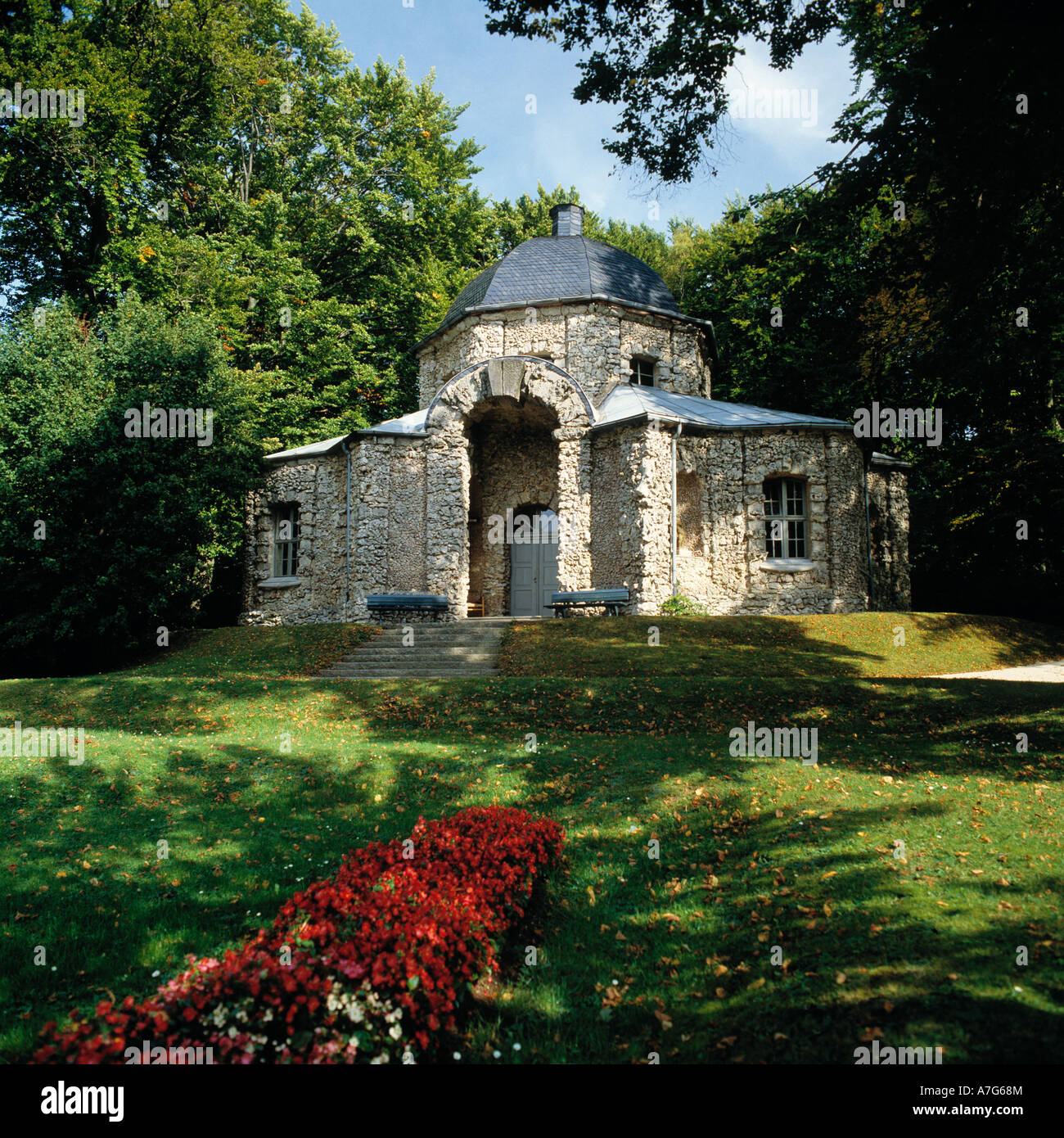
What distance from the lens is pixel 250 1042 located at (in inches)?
116

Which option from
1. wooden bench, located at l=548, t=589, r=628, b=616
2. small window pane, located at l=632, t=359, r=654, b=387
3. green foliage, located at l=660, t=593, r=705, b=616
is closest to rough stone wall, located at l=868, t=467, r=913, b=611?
green foliage, located at l=660, t=593, r=705, b=616

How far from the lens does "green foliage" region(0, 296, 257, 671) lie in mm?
16328

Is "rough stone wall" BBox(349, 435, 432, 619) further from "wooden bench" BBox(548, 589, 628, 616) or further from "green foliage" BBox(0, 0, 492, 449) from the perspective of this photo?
"green foliage" BBox(0, 0, 492, 449)

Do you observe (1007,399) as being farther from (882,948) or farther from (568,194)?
(568,194)

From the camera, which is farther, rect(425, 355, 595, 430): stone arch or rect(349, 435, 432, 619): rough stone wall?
rect(349, 435, 432, 619): rough stone wall

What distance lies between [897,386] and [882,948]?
12152mm

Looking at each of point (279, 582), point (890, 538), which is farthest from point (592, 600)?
point (890, 538)

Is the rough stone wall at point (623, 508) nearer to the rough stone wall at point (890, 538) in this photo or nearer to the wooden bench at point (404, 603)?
the wooden bench at point (404, 603)

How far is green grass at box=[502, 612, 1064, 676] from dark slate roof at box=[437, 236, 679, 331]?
10516mm

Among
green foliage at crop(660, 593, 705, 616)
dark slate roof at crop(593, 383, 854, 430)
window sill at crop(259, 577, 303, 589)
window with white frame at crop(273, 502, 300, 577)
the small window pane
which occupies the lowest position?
green foliage at crop(660, 593, 705, 616)

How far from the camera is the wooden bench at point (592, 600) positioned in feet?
56.9
